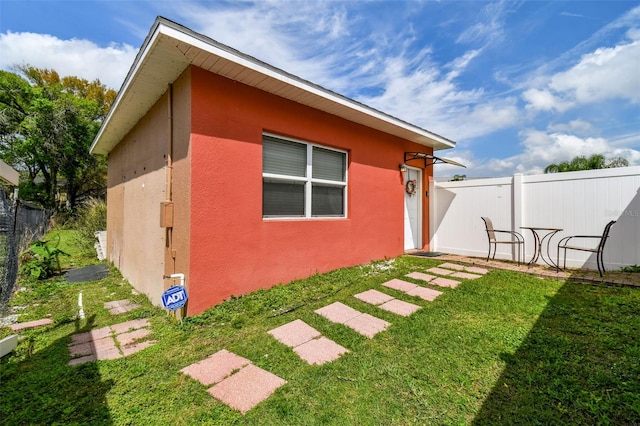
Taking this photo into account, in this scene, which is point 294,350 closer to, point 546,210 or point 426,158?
point 546,210

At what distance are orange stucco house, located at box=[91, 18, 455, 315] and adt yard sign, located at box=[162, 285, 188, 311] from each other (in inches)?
5.9

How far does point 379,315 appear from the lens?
3.21 metres

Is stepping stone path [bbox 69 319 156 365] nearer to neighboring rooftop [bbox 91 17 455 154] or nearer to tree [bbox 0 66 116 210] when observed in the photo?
neighboring rooftop [bbox 91 17 455 154]

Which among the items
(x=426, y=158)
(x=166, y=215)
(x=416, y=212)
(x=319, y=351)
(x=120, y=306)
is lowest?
(x=120, y=306)

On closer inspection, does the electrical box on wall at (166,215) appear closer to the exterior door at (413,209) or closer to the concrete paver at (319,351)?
the concrete paver at (319,351)

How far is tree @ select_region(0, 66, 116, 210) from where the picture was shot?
15.4 meters

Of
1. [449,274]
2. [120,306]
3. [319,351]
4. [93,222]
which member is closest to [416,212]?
[449,274]

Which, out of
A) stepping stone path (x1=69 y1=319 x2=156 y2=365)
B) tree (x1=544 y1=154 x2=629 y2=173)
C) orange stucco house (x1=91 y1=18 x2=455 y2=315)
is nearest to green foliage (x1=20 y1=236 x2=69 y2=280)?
orange stucco house (x1=91 y1=18 x2=455 y2=315)

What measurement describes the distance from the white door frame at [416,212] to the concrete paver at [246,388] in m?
5.58

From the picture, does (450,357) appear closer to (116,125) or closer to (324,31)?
(324,31)

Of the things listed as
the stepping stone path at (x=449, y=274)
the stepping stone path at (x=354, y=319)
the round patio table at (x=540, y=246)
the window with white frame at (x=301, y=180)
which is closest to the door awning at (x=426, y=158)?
the window with white frame at (x=301, y=180)

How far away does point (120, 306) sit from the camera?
3982 millimetres

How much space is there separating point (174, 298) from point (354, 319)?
2107 millimetres

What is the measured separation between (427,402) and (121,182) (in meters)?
7.64
